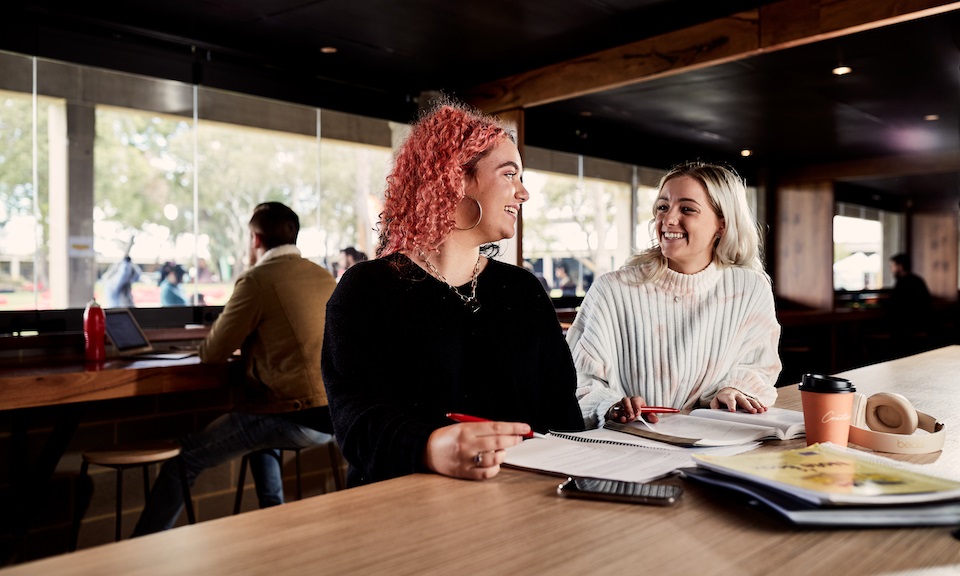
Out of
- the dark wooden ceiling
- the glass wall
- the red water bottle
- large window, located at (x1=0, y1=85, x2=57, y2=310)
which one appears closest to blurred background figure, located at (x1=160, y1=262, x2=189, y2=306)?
the glass wall

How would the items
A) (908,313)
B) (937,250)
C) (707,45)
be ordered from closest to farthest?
(707,45), (908,313), (937,250)

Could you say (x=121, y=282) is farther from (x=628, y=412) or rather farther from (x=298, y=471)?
(x=628, y=412)

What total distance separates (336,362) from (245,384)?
1.73 metres

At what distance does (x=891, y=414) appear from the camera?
1307 mm

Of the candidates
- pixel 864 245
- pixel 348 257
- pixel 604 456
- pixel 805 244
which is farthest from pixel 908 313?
pixel 604 456

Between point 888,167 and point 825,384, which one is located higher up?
point 888,167

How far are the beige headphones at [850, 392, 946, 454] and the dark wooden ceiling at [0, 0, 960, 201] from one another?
2.74 metres

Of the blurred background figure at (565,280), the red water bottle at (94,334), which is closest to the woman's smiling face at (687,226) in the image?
the red water bottle at (94,334)

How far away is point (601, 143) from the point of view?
23.7ft

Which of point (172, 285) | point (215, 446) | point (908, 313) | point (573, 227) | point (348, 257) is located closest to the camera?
point (215, 446)

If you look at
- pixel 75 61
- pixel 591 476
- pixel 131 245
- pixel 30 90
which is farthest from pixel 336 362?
pixel 131 245

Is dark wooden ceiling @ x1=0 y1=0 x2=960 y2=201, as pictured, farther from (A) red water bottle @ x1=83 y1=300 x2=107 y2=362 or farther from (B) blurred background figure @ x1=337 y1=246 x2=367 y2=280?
(A) red water bottle @ x1=83 y1=300 x2=107 y2=362

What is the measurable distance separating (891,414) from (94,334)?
112 inches

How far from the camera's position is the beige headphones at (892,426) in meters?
1.26
